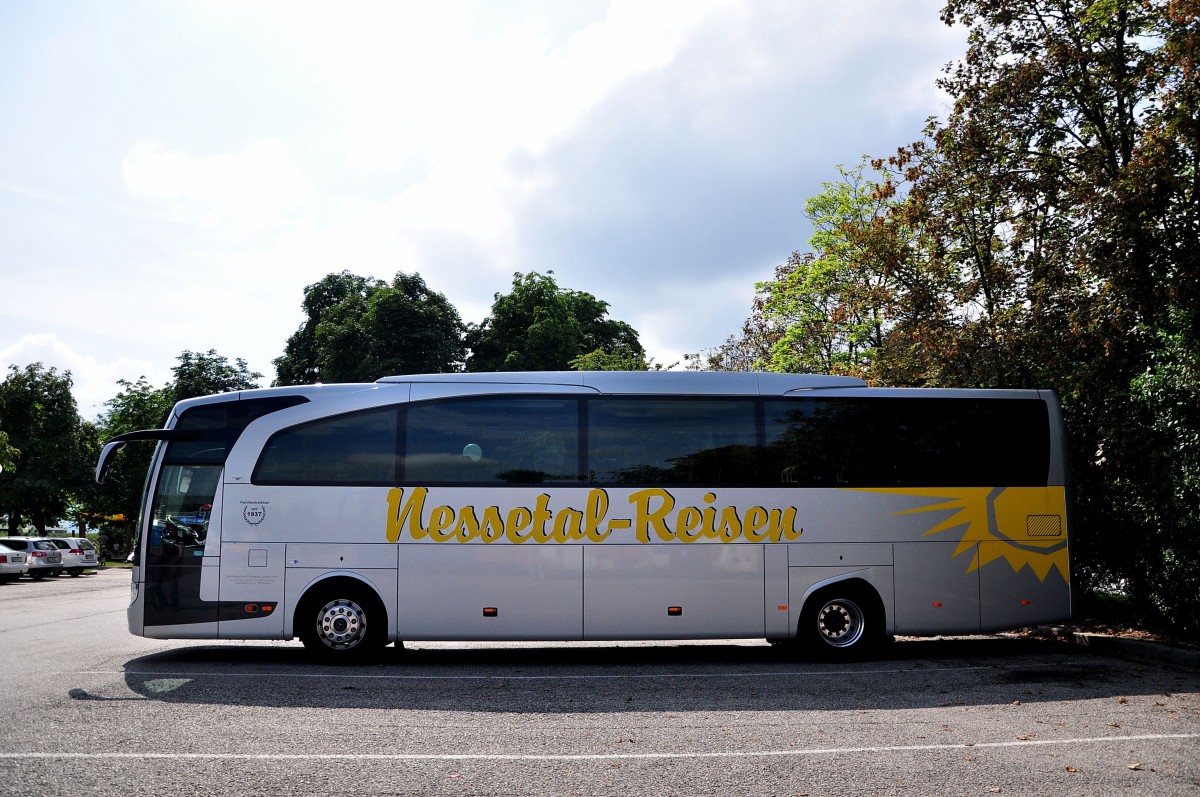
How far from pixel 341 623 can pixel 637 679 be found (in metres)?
3.61

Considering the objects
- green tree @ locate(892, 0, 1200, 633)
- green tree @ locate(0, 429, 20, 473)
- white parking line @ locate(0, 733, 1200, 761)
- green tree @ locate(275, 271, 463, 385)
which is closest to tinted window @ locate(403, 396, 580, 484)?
white parking line @ locate(0, 733, 1200, 761)

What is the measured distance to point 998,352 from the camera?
48.6 feet

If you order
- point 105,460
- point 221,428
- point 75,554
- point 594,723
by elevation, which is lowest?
point 75,554

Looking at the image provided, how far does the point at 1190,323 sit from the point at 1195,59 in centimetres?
306

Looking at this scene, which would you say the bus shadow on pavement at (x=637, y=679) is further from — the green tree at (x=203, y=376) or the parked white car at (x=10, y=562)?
the green tree at (x=203, y=376)

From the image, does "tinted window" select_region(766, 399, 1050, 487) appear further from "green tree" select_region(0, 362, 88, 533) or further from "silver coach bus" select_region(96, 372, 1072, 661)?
"green tree" select_region(0, 362, 88, 533)

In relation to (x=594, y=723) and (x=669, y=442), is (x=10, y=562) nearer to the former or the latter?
(x=669, y=442)

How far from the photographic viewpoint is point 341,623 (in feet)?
38.2

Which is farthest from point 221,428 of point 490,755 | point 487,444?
point 490,755

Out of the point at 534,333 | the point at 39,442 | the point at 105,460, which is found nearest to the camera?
the point at 105,460

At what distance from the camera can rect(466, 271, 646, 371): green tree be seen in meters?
50.8

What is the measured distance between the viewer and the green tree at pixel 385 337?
50656 millimetres

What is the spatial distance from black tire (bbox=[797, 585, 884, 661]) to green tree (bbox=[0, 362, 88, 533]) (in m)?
41.0

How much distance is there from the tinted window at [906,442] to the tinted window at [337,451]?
4.68 m
